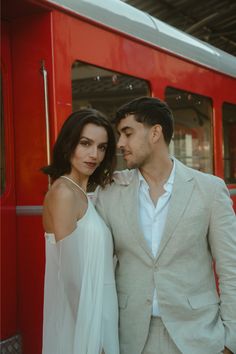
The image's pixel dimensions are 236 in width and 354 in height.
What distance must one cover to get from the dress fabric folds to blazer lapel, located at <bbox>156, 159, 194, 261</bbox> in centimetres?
23

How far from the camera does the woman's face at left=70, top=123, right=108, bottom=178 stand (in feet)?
7.76

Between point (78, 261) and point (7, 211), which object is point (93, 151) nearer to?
point (78, 261)

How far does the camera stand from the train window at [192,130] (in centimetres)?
445

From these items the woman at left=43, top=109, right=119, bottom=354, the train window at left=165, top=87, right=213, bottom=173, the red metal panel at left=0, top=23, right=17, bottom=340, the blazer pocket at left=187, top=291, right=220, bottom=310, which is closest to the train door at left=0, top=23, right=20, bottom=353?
the red metal panel at left=0, top=23, right=17, bottom=340

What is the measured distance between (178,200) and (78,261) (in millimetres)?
451

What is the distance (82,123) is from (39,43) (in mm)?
793

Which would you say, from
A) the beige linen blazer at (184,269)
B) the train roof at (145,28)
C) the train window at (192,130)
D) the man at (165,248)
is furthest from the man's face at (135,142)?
the train window at (192,130)

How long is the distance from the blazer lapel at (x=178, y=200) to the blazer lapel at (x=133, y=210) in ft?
0.25

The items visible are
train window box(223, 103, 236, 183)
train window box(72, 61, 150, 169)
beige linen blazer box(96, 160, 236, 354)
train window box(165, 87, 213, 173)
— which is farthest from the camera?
train window box(223, 103, 236, 183)

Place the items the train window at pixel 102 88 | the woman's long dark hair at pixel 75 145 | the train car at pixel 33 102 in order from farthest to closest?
the train window at pixel 102 88, the train car at pixel 33 102, the woman's long dark hair at pixel 75 145

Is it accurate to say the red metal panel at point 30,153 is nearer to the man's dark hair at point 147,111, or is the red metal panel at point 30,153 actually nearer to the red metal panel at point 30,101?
the red metal panel at point 30,101

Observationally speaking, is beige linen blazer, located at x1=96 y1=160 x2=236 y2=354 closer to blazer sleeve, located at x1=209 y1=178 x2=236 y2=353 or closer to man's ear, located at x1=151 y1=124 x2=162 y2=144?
blazer sleeve, located at x1=209 y1=178 x2=236 y2=353

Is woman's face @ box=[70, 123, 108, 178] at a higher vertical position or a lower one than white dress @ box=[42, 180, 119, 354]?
higher

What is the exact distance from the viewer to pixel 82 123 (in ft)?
7.71
